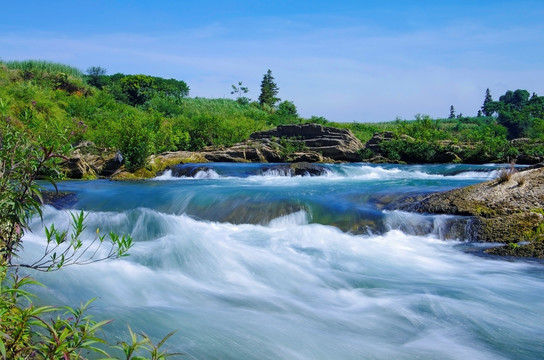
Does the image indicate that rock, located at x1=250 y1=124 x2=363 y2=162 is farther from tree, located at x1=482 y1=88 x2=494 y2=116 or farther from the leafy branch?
tree, located at x1=482 y1=88 x2=494 y2=116

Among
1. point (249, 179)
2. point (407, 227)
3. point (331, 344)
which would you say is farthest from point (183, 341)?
point (249, 179)

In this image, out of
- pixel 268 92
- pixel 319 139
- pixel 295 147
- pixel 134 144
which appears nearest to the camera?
pixel 134 144

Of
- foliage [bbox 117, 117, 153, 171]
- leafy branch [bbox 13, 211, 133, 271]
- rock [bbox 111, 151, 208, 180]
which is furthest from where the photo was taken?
foliage [bbox 117, 117, 153, 171]

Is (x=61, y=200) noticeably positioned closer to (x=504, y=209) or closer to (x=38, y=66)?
(x=504, y=209)

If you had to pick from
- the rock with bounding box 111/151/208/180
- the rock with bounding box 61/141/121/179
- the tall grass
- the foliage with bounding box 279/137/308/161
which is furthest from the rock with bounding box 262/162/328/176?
the tall grass

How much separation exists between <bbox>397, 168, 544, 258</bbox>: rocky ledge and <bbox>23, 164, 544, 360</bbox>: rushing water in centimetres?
43

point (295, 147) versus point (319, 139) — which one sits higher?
point (319, 139)

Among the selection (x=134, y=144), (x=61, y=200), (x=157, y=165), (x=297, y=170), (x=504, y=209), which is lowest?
(x=61, y=200)

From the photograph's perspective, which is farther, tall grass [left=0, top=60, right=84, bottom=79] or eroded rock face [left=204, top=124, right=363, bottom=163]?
tall grass [left=0, top=60, right=84, bottom=79]

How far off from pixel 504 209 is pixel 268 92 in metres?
60.2

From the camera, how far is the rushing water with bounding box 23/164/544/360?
4.30 metres

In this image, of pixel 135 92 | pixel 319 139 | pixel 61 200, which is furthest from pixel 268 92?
pixel 61 200

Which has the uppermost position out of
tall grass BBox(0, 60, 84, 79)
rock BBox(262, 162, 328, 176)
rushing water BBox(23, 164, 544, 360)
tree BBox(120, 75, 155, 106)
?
tall grass BBox(0, 60, 84, 79)

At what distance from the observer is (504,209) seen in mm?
8211
